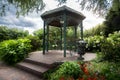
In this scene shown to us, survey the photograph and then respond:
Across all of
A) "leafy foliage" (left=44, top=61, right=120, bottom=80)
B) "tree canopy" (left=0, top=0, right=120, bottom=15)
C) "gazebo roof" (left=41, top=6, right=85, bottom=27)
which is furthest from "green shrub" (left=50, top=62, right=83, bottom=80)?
"gazebo roof" (left=41, top=6, right=85, bottom=27)

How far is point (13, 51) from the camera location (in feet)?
33.2

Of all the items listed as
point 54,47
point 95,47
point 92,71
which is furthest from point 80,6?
point 54,47

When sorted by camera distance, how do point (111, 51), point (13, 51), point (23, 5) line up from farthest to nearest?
1. point (13, 51)
2. point (111, 51)
3. point (23, 5)

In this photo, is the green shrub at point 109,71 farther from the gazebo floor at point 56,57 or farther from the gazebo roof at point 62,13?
the gazebo roof at point 62,13

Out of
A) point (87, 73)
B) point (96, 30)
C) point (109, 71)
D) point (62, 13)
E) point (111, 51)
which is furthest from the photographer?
point (96, 30)

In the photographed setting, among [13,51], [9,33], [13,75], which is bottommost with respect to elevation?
[13,75]

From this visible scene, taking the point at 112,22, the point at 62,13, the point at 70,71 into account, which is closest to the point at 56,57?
the point at 62,13

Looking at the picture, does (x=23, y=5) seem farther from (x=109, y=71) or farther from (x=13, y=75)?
(x=109, y=71)

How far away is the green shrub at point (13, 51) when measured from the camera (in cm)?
1008

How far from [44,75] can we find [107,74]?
2.83 metres

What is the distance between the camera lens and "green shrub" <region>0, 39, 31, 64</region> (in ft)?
33.1

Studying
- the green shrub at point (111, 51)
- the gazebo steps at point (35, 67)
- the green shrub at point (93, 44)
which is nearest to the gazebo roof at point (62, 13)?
the green shrub at point (111, 51)

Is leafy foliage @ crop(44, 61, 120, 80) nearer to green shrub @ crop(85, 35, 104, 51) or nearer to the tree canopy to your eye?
the tree canopy

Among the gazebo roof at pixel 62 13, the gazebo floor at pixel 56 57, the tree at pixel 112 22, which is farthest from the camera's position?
the tree at pixel 112 22
